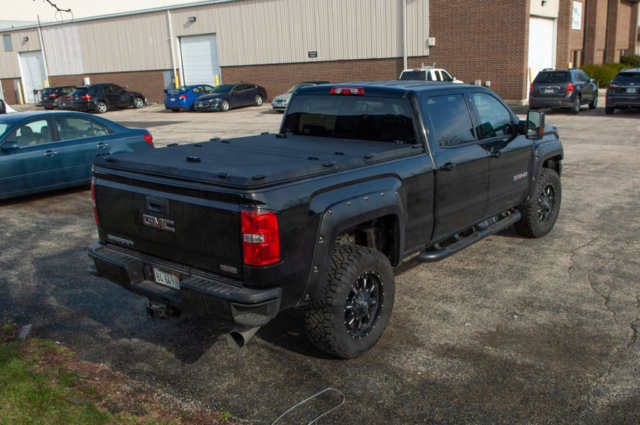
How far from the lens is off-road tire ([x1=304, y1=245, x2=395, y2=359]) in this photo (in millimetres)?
4004

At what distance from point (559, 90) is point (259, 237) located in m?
21.3

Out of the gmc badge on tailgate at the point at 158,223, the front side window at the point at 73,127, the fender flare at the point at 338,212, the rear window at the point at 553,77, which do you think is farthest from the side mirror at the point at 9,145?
the rear window at the point at 553,77

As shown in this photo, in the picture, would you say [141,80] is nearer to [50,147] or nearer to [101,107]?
[101,107]

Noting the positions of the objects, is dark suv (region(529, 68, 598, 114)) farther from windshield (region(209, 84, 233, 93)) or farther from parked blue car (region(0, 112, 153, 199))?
parked blue car (region(0, 112, 153, 199))

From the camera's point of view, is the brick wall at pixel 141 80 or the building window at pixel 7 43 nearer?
the brick wall at pixel 141 80

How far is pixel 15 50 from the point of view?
155 feet

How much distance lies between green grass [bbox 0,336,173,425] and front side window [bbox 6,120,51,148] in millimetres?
5881

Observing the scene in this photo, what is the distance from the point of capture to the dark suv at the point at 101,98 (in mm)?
31562

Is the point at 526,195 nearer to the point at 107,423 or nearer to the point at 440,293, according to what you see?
the point at 440,293

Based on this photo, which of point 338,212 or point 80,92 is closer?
point 338,212

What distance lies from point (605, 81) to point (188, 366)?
37685mm

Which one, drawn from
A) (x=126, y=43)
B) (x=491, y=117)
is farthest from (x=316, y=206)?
(x=126, y=43)

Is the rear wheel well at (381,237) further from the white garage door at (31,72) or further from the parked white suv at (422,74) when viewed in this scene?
the white garage door at (31,72)

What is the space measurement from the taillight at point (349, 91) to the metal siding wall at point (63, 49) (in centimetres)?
4315
